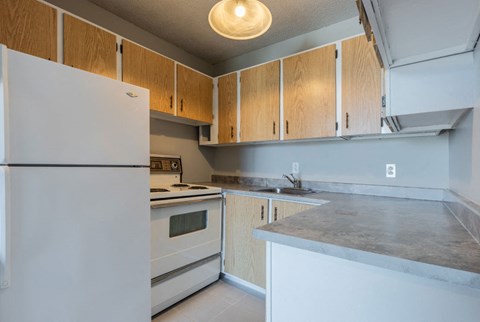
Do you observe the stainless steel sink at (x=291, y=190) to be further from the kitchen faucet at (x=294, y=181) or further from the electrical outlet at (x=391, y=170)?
the electrical outlet at (x=391, y=170)

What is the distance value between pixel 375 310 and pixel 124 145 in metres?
1.33

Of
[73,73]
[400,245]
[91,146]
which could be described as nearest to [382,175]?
[400,245]

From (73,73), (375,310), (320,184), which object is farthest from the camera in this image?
(320,184)

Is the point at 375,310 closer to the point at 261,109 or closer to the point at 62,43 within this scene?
the point at 261,109

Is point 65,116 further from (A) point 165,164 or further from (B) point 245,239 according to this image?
(B) point 245,239

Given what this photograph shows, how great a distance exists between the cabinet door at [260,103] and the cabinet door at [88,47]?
1161 millimetres

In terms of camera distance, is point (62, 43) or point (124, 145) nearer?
point (124, 145)

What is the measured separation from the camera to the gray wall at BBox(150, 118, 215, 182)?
2.37 m

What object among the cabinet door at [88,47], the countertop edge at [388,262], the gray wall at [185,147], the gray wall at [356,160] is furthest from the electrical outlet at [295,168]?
the cabinet door at [88,47]

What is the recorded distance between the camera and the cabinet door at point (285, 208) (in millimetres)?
1716

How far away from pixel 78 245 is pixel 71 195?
24 cm

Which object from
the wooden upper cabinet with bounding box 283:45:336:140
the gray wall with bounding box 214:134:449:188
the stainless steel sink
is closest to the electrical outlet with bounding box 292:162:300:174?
the gray wall with bounding box 214:134:449:188

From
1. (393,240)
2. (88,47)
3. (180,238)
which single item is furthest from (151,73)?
(393,240)

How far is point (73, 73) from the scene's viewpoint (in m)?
1.12
